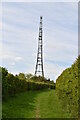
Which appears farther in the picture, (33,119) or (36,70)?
(36,70)

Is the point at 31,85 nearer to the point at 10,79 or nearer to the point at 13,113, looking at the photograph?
the point at 10,79

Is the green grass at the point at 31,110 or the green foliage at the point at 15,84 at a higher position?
the green foliage at the point at 15,84

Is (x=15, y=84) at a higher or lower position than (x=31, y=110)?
higher

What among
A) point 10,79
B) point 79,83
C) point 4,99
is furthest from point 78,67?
point 10,79

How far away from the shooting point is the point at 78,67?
1850cm

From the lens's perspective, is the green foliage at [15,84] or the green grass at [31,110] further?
the green foliage at [15,84]

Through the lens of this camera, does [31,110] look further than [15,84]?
No

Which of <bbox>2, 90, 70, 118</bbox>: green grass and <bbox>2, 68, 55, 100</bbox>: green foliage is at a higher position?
<bbox>2, 68, 55, 100</bbox>: green foliage

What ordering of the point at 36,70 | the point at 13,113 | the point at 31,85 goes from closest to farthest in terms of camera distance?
the point at 13,113 < the point at 31,85 < the point at 36,70

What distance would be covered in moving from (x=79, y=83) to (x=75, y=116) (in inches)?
79.4

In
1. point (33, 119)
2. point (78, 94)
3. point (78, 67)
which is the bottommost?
point (33, 119)

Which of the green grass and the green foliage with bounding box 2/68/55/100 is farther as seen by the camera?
the green foliage with bounding box 2/68/55/100

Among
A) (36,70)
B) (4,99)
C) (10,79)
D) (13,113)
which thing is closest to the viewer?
(13,113)

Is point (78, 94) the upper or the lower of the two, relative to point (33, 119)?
upper
